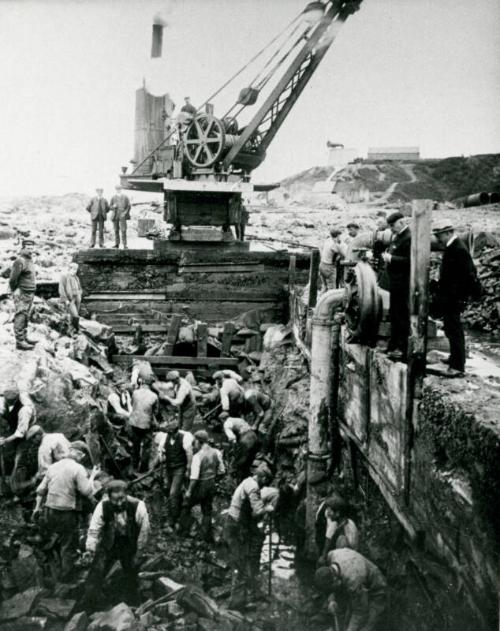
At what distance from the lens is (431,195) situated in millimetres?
36438

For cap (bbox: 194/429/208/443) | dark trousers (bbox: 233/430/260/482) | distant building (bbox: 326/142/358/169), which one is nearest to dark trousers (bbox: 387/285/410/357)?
cap (bbox: 194/429/208/443)

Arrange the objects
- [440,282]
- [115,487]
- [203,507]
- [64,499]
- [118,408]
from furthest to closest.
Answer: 1. [118,408]
2. [203,507]
3. [64,499]
4. [440,282]
5. [115,487]

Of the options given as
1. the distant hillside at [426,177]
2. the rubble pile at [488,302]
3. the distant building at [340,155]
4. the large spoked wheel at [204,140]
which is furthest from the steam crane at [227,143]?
the distant building at [340,155]

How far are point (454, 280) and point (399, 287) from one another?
0.68m

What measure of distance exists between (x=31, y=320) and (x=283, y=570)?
6012 mm

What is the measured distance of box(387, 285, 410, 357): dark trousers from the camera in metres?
5.14

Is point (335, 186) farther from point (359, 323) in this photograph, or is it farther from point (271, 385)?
point (359, 323)

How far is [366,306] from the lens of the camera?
5578 millimetres

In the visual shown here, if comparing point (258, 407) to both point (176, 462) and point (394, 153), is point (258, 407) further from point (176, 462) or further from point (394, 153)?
point (394, 153)

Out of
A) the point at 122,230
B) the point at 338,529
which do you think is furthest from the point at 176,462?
the point at 122,230

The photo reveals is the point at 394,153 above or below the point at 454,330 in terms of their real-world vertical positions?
above

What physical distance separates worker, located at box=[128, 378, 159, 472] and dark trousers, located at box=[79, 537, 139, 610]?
2.55 meters

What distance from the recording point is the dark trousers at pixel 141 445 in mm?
7383

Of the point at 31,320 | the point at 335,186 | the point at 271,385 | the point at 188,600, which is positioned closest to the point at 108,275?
the point at 31,320
